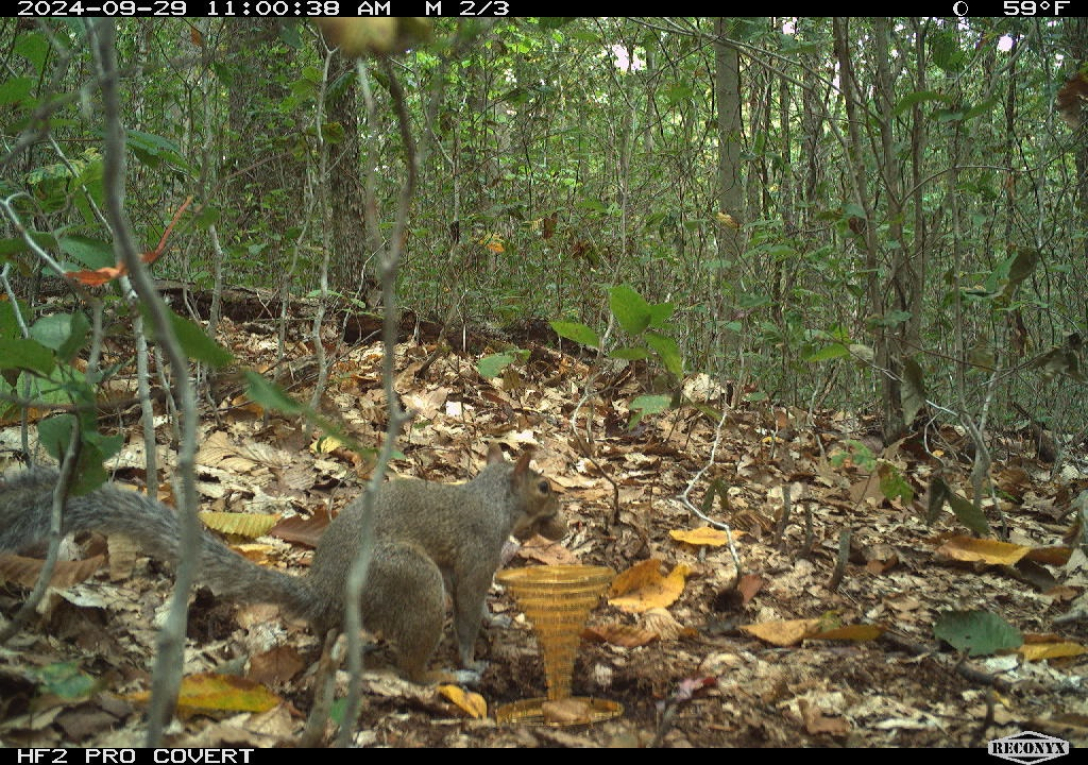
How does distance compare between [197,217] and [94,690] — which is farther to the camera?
[197,217]

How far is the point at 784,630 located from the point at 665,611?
50 cm

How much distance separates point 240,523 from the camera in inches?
149

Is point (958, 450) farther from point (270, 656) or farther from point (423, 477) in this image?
point (270, 656)

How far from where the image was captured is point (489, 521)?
3660 mm

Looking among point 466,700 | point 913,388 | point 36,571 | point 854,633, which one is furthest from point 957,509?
point 36,571

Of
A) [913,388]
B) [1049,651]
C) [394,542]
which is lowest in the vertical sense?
[1049,651]

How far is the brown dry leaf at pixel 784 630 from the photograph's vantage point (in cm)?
337

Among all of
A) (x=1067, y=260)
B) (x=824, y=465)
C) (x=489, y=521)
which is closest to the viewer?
(x=489, y=521)

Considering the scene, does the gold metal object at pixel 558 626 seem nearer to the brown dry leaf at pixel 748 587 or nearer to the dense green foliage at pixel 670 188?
the brown dry leaf at pixel 748 587

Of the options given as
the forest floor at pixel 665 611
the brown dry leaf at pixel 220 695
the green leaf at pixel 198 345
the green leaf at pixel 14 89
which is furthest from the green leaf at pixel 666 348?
the green leaf at pixel 14 89

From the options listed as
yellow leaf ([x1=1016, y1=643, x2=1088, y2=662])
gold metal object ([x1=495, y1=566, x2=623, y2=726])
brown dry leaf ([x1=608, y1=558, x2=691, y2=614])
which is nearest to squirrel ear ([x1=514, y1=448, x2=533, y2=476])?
brown dry leaf ([x1=608, y1=558, x2=691, y2=614])

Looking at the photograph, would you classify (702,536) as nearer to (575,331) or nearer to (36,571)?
(575,331)

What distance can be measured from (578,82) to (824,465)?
5652mm
